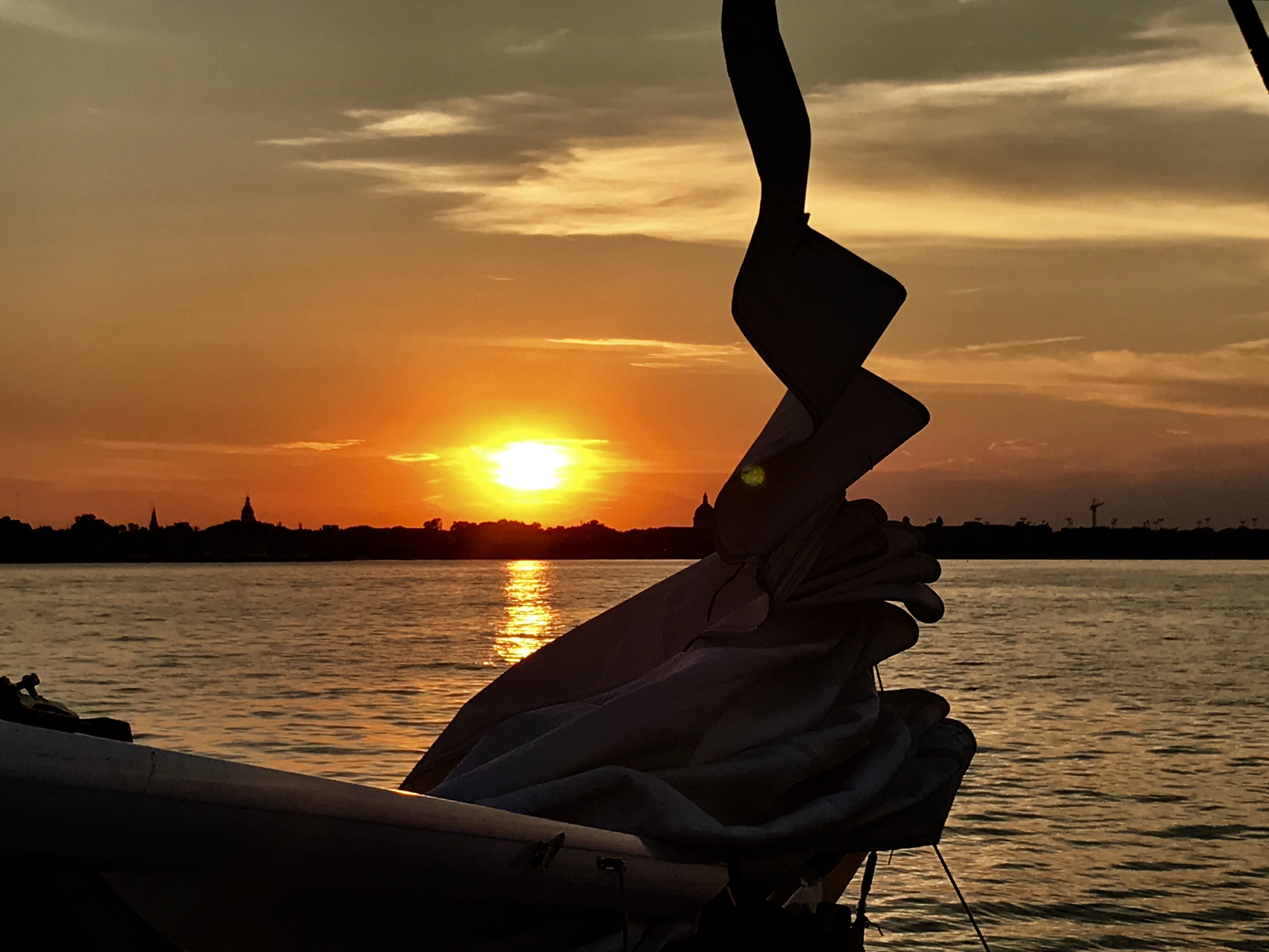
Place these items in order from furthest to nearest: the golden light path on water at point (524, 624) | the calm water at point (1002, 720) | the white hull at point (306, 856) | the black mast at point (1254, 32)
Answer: the golden light path on water at point (524, 624) → the calm water at point (1002, 720) → the black mast at point (1254, 32) → the white hull at point (306, 856)

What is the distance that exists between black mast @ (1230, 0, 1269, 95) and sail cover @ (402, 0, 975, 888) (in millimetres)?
1396

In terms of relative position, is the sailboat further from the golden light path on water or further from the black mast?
the golden light path on water

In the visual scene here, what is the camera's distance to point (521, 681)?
641cm

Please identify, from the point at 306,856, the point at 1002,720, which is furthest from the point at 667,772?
the point at 1002,720

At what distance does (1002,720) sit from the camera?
89.5 feet

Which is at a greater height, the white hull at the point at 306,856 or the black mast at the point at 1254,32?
the black mast at the point at 1254,32

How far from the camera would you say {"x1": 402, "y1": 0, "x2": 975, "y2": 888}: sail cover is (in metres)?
4.96

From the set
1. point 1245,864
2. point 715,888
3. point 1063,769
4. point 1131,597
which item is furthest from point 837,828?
point 1131,597

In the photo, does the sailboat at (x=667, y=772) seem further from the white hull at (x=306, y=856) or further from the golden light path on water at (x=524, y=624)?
the golden light path on water at (x=524, y=624)

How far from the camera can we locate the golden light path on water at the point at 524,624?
50969 mm

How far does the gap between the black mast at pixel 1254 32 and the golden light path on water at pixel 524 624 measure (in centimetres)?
1578

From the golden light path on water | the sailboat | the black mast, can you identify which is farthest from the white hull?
the golden light path on water

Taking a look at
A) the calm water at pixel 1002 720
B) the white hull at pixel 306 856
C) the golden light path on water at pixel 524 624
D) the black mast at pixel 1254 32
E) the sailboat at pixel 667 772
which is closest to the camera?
the white hull at pixel 306 856

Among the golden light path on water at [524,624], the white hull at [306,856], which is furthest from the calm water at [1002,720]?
the white hull at [306,856]
